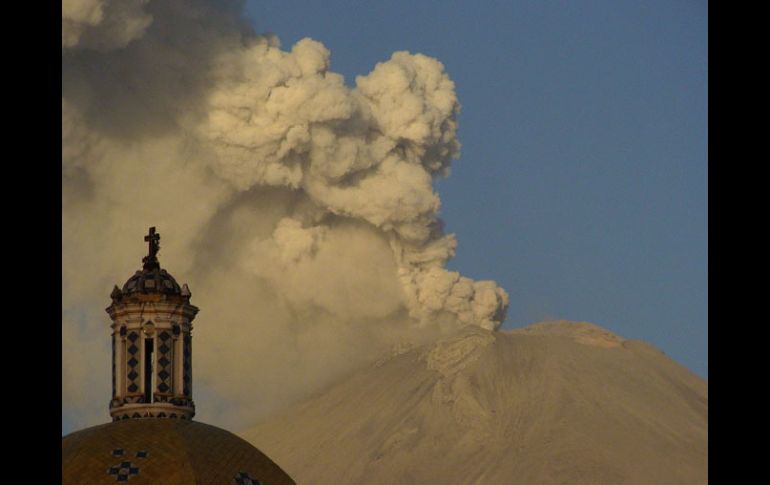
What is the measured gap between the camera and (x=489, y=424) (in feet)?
622

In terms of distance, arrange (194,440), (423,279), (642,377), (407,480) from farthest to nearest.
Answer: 1. (642,377)
2. (407,480)
3. (423,279)
4. (194,440)

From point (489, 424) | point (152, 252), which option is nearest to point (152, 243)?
point (152, 252)

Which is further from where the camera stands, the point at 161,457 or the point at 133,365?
the point at 133,365

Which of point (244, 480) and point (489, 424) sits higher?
point (489, 424)

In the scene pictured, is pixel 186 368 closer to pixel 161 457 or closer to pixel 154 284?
pixel 154 284

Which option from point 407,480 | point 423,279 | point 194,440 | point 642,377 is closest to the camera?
point 194,440

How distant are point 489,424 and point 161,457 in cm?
17028

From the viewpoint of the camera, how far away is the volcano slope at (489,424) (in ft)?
581

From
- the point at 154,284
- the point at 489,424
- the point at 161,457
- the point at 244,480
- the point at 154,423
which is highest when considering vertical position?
the point at 489,424
